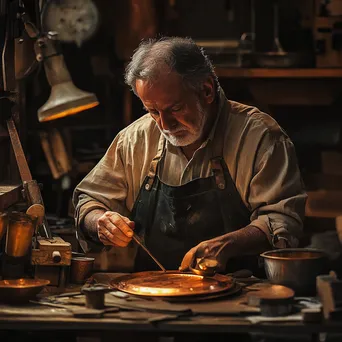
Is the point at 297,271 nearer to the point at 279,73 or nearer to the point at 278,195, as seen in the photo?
the point at 278,195

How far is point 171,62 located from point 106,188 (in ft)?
2.69

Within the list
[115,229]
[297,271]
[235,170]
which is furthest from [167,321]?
[235,170]

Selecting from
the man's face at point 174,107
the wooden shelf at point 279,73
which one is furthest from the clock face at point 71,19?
the man's face at point 174,107

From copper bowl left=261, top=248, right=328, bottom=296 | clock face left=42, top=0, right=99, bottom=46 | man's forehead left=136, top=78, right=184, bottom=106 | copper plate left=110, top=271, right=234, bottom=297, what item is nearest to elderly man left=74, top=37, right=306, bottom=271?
man's forehead left=136, top=78, right=184, bottom=106

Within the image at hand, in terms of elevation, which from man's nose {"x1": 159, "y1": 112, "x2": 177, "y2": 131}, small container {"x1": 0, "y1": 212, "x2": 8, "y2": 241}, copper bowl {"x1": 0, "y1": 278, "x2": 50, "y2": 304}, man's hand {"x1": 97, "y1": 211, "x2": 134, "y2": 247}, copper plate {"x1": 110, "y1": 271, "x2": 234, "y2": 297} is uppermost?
man's nose {"x1": 159, "y1": 112, "x2": 177, "y2": 131}

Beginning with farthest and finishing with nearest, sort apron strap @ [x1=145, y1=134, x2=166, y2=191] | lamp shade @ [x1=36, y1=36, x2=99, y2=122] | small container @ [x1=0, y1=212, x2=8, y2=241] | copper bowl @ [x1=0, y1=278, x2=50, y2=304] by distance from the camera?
lamp shade @ [x1=36, y1=36, x2=99, y2=122]
apron strap @ [x1=145, y1=134, x2=166, y2=191]
small container @ [x1=0, y1=212, x2=8, y2=241]
copper bowl @ [x1=0, y1=278, x2=50, y2=304]

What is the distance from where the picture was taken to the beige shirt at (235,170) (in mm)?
4734

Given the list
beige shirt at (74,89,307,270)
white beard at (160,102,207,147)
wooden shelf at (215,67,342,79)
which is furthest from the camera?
wooden shelf at (215,67,342,79)

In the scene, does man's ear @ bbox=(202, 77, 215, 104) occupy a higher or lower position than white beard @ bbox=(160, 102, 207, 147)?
higher

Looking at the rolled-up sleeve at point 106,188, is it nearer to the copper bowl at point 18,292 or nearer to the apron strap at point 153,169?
the apron strap at point 153,169

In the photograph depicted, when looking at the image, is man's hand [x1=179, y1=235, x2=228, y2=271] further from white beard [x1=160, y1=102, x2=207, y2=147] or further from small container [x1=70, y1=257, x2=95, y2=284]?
white beard [x1=160, y1=102, x2=207, y2=147]

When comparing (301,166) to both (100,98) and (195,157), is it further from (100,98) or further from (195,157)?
(195,157)

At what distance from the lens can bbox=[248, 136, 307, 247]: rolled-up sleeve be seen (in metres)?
4.62

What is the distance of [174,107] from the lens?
4.79 metres
